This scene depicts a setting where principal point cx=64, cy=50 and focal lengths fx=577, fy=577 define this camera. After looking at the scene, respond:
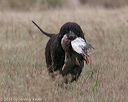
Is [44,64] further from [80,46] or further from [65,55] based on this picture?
[80,46]

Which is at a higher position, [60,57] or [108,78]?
[60,57]

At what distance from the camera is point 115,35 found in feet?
38.4

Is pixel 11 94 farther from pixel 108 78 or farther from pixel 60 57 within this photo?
pixel 108 78

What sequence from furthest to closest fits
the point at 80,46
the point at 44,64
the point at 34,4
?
1. the point at 34,4
2. the point at 44,64
3. the point at 80,46

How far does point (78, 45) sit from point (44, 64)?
7.70 ft

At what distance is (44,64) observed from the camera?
8.80 metres

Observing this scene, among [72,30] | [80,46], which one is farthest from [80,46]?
[72,30]

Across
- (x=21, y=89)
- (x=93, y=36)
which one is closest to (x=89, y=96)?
(x=21, y=89)

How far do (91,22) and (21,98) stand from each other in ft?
22.4

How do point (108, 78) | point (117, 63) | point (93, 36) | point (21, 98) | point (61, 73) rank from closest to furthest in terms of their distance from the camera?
point (21, 98), point (61, 73), point (108, 78), point (117, 63), point (93, 36)

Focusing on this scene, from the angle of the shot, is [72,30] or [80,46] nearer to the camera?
[80,46]

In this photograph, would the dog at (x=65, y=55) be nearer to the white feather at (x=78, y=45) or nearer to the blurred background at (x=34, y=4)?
the white feather at (x=78, y=45)

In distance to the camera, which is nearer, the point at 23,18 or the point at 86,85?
the point at 86,85

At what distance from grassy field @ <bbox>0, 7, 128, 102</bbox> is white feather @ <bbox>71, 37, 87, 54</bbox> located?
1.98 feet
